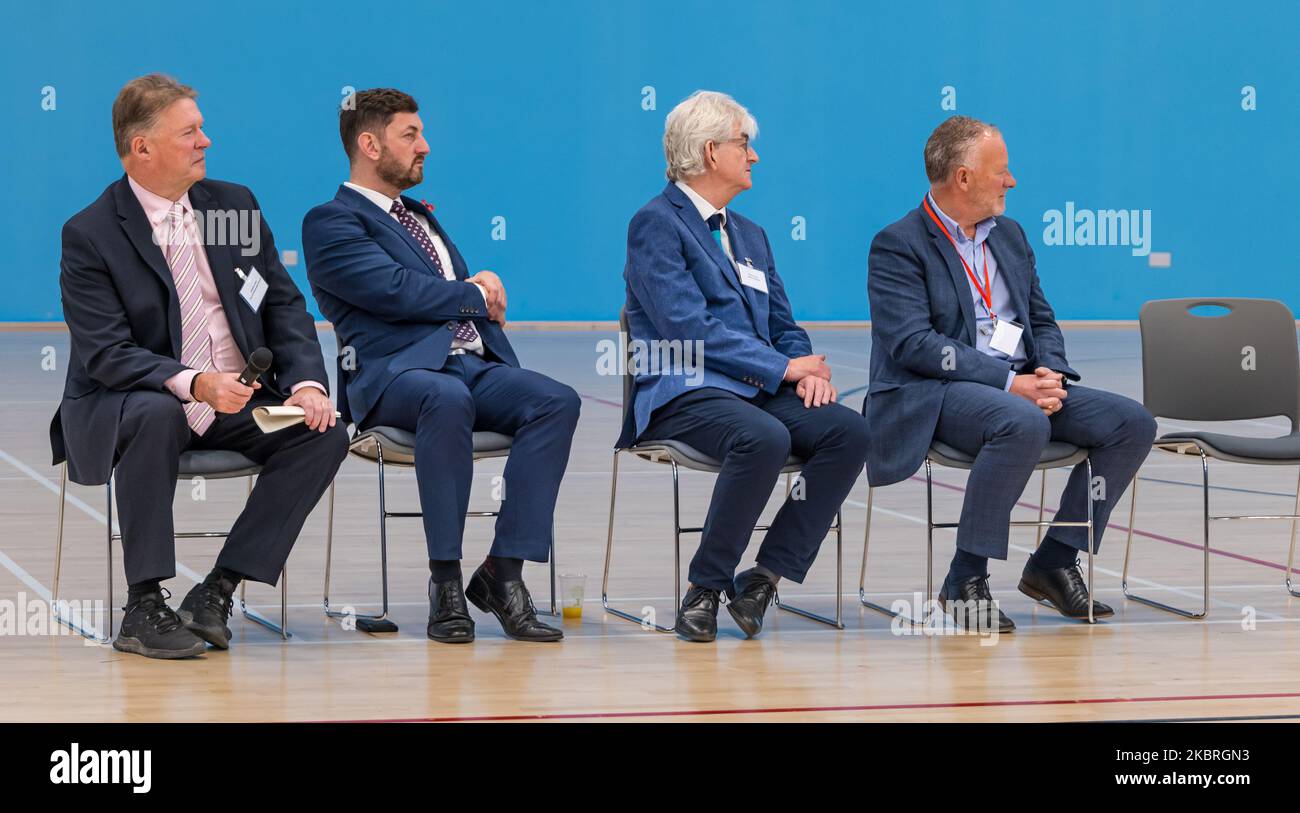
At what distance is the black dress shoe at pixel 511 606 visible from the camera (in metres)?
3.60

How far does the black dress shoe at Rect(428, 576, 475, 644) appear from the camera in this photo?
140 inches

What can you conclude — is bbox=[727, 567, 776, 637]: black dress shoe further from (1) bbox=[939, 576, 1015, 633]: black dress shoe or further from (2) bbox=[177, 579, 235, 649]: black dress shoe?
(2) bbox=[177, 579, 235, 649]: black dress shoe

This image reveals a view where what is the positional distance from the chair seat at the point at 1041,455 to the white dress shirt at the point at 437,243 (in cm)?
113

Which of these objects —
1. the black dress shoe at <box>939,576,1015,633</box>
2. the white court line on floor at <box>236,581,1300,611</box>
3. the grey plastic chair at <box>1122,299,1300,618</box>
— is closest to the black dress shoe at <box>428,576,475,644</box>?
the white court line on floor at <box>236,581,1300,611</box>

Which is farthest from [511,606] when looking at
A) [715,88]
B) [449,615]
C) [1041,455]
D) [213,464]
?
[715,88]

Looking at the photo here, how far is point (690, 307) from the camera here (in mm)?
3787

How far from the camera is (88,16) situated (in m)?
13.0

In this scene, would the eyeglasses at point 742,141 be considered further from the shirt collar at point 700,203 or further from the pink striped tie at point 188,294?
the pink striped tie at point 188,294

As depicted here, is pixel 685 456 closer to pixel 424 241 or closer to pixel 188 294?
pixel 424 241

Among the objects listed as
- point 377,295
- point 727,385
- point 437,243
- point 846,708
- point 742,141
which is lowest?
point 846,708

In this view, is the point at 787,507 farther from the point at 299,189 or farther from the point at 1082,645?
the point at 299,189

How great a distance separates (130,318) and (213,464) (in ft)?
1.23

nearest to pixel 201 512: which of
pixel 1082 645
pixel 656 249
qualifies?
pixel 656 249

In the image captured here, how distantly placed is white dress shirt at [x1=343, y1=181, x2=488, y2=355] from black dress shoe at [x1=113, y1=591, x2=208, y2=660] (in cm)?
92
